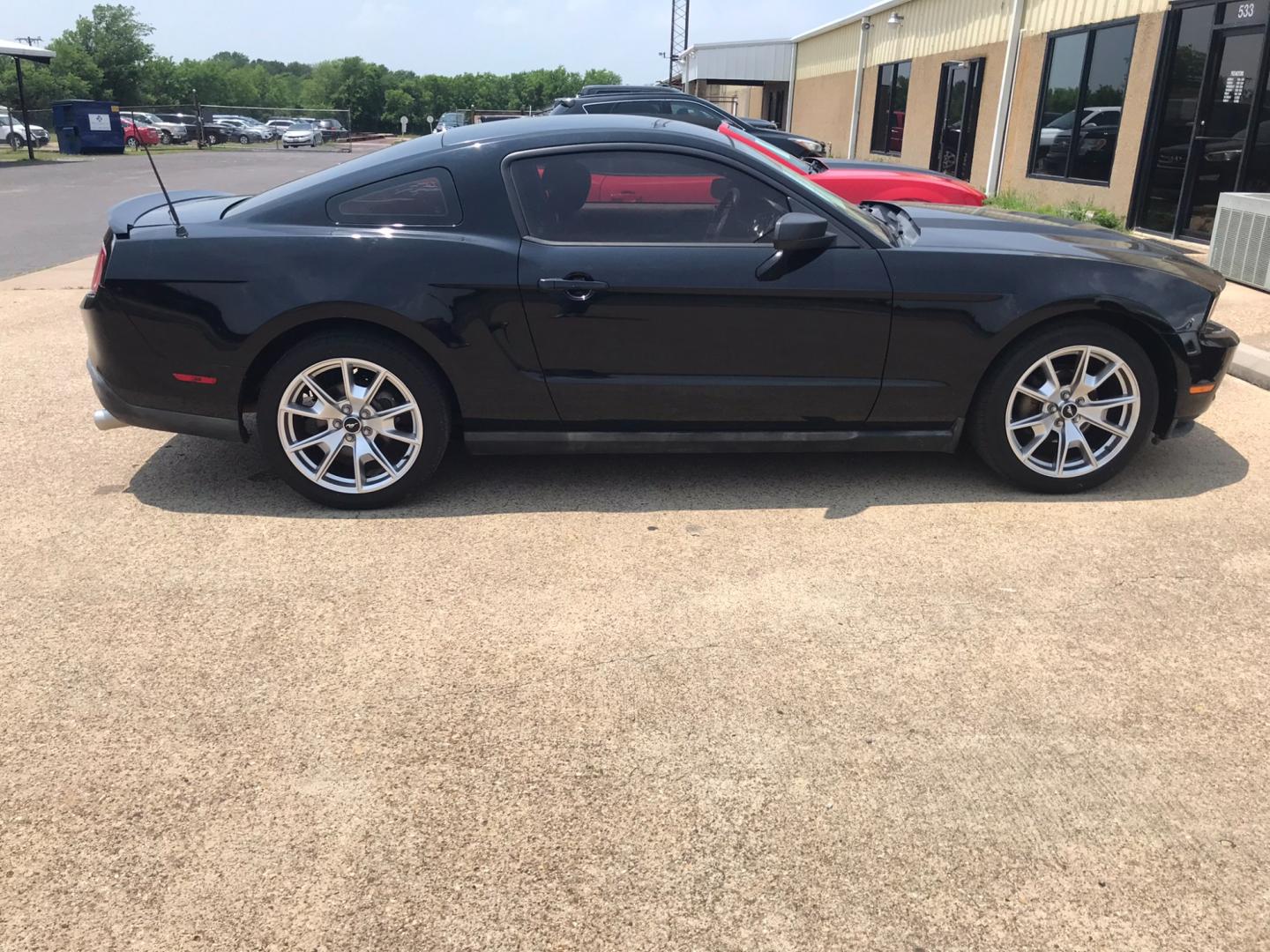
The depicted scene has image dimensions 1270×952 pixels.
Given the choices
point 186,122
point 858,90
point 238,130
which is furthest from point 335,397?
point 238,130

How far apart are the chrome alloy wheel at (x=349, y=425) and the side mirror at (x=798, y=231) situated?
1.61m

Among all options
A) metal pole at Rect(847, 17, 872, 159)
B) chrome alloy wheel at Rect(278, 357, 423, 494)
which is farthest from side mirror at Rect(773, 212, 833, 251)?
metal pole at Rect(847, 17, 872, 159)

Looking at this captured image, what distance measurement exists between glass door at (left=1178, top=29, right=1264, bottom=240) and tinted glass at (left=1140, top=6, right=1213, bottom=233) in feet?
0.48

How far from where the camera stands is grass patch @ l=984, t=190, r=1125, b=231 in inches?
447

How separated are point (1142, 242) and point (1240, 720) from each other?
2.74m

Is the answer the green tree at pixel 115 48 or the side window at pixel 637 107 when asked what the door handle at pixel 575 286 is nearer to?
the side window at pixel 637 107

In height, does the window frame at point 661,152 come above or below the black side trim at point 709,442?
above

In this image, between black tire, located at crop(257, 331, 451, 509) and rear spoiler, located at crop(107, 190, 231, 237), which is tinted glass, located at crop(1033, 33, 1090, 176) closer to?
rear spoiler, located at crop(107, 190, 231, 237)

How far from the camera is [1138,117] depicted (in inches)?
466

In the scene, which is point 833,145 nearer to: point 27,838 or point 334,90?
point 27,838

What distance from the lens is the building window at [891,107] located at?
21.9 meters

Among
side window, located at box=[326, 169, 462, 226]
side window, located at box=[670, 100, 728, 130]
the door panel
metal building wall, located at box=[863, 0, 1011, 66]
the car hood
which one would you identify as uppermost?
metal building wall, located at box=[863, 0, 1011, 66]

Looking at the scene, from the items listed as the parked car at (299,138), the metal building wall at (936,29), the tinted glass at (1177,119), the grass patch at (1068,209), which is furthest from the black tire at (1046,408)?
the parked car at (299,138)

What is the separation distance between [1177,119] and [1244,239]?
3761 millimetres
